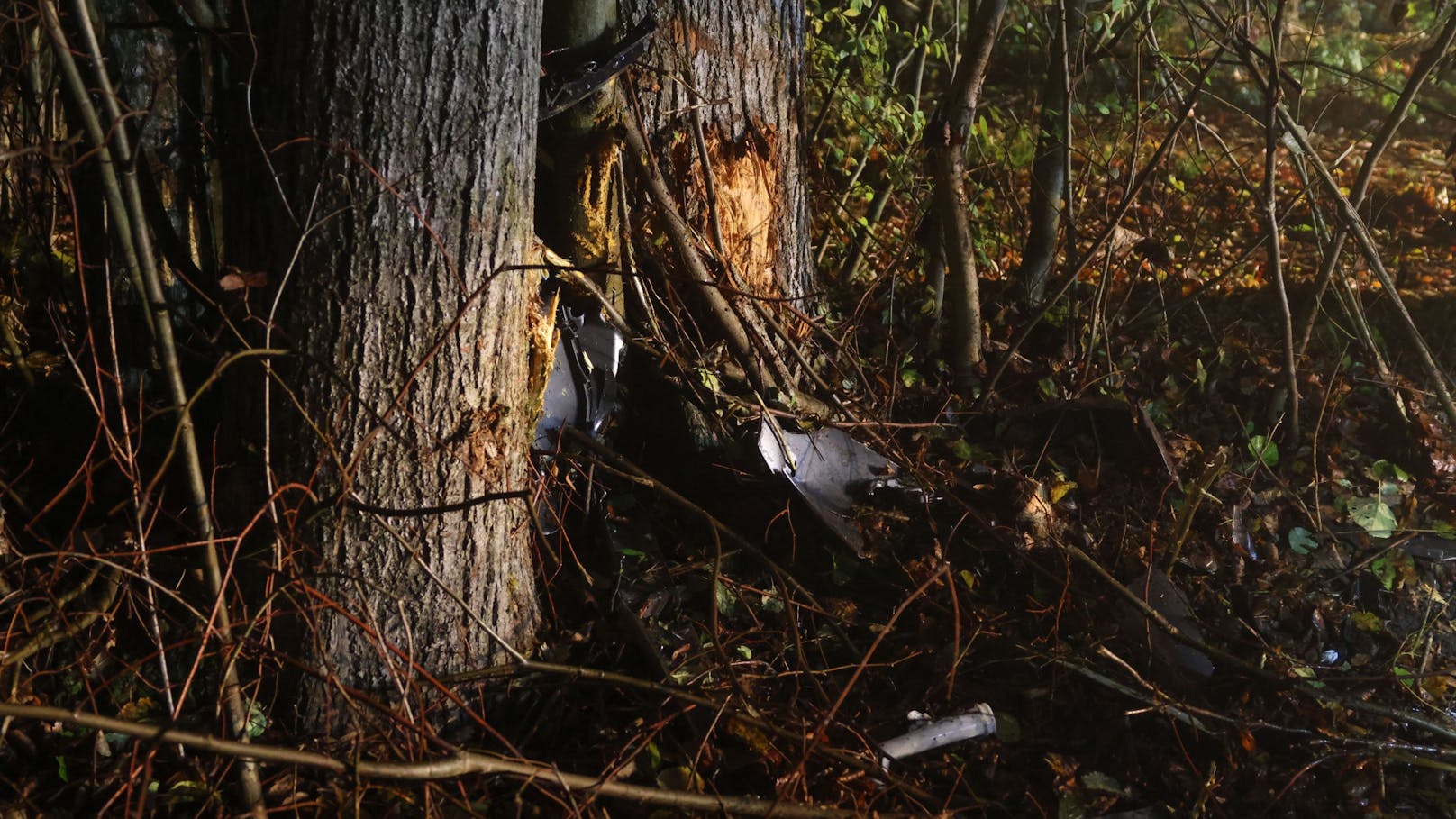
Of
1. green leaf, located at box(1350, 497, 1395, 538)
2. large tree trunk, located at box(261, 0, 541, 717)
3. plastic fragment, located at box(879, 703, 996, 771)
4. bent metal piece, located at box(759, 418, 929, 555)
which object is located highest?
large tree trunk, located at box(261, 0, 541, 717)

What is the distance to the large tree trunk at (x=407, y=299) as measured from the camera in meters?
2.19

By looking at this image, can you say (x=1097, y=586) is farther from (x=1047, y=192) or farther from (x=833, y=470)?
(x=1047, y=192)

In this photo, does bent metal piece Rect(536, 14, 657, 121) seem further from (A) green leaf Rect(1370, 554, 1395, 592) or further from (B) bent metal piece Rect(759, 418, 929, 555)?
(A) green leaf Rect(1370, 554, 1395, 592)

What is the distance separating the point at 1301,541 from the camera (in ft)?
11.5

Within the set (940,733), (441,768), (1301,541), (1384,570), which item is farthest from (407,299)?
(1384,570)

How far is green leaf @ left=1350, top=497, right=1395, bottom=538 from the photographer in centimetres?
350

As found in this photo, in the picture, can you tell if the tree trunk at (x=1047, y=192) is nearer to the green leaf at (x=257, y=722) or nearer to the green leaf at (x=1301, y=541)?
the green leaf at (x=1301, y=541)

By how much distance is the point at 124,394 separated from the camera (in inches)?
103

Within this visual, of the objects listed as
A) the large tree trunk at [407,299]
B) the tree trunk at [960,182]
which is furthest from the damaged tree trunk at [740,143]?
the large tree trunk at [407,299]

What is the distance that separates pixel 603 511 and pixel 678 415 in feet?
1.43

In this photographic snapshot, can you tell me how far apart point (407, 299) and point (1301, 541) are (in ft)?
10.3

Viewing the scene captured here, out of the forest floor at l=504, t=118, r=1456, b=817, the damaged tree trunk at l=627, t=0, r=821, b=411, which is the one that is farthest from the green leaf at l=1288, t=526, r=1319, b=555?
the damaged tree trunk at l=627, t=0, r=821, b=411

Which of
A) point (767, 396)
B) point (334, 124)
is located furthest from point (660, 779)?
point (334, 124)

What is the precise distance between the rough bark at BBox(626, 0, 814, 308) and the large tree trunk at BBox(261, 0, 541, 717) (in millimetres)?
911
